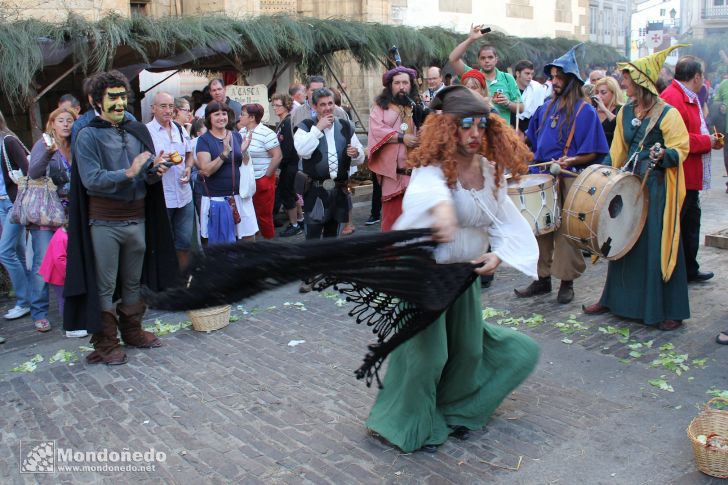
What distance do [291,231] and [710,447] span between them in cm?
759

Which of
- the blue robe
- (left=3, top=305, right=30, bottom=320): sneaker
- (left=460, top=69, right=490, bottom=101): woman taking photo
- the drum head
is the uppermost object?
(left=460, top=69, right=490, bottom=101): woman taking photo

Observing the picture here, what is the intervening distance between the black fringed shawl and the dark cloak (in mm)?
2498

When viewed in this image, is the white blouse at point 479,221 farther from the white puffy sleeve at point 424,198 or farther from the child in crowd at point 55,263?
the child in crowd at point 55,263

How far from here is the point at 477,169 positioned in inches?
157

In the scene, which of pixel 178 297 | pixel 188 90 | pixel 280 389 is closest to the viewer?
pixel 178 297

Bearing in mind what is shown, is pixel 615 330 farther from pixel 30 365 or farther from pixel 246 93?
pixel 246 93

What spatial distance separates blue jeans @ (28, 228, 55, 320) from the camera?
6.62 metres

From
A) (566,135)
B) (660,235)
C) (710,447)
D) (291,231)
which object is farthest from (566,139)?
(291,231)

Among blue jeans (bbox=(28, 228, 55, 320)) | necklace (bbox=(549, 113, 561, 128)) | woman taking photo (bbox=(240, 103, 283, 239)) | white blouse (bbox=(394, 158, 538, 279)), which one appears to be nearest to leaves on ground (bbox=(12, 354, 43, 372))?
blue jeans (bbox=(28, 228, 55, 320))

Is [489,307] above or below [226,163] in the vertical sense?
below

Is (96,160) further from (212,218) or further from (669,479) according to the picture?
(669,479)

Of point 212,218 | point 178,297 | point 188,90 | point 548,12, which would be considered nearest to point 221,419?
point 178,297

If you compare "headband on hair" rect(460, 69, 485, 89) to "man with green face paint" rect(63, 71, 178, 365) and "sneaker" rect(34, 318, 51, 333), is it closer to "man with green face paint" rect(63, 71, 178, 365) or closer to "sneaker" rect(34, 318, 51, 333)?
"man with green face paint" rect(63, 71, 178, 365)

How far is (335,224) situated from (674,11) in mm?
43719
